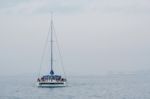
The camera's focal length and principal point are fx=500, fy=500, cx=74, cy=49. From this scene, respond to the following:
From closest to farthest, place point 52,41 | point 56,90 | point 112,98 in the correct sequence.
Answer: point 112,98
point 56,90
point 52,41

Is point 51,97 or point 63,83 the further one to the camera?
point 63,83

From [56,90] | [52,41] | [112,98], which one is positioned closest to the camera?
[112,98]

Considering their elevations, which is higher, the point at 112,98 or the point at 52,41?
the point at 52,41

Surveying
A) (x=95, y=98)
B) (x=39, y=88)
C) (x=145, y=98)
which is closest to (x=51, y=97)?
(x=95, y=98)

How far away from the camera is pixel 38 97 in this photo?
327ft

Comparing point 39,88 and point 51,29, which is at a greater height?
point 51,29

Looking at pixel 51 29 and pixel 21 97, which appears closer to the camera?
pixel 21 97

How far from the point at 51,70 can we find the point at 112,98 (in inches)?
1292

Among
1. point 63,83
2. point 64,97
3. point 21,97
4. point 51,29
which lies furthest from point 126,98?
point 51,29

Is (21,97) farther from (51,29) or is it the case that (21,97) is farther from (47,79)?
(51,29)

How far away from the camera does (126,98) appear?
3819 inches

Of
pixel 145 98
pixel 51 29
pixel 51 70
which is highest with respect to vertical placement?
pixel 51 29

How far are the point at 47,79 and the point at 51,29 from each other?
14700mm

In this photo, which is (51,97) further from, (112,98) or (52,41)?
(52,41)
